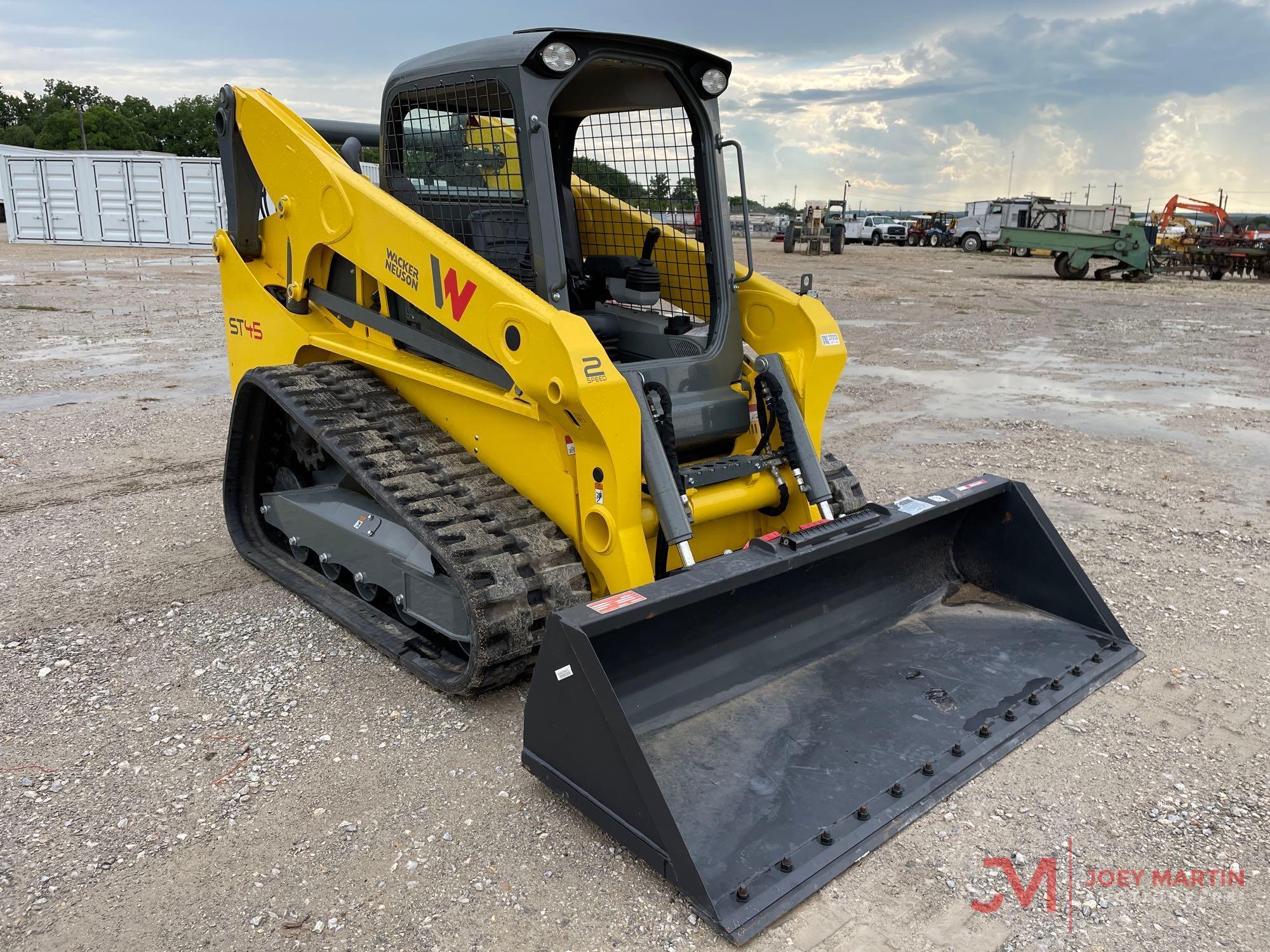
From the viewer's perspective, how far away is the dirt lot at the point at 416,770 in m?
2.41

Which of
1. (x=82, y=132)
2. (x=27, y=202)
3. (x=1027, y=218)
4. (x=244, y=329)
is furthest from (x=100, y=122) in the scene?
(x=244, y=329)

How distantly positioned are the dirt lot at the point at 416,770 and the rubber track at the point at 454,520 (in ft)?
0.90

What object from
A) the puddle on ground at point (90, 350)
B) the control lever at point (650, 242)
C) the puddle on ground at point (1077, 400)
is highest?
the control lever at point (650, 242)

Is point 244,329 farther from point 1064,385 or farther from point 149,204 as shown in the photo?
point 149,204

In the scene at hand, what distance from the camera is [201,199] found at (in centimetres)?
2516

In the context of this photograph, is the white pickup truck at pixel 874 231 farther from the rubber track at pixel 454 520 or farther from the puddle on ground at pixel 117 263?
the rubber track at pixel 454 520

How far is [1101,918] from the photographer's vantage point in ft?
7.94

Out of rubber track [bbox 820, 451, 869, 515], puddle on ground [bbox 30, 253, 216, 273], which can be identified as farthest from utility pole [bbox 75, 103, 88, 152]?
rubber track [bbox 820, 451, 869, 515]

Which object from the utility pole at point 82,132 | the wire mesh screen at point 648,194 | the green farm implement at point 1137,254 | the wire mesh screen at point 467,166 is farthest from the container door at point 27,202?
the utility pole at point 82,132

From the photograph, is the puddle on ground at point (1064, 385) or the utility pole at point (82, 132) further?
the utility pole at point (82, 132)

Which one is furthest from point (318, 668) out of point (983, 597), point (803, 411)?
point (983, 597)

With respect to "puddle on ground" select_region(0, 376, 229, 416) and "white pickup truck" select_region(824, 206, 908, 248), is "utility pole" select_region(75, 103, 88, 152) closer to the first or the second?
"white pickup truck" select_region(824, 206, 908, 248)

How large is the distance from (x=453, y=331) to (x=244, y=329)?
79.7 inches

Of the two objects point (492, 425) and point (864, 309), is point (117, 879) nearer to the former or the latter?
point (492, 425)
